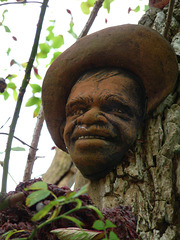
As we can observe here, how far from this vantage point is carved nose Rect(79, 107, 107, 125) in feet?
5.83

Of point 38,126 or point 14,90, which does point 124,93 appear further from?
point 14,90

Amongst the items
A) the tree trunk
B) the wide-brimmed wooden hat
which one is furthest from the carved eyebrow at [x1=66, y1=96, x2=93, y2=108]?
the tree trunk

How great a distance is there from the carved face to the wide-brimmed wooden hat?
107 millimetres

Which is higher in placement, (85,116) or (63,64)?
(63,64)

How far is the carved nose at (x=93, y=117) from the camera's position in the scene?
69.9 inches

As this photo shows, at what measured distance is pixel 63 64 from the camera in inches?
82.9

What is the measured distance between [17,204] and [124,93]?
Answer: 0.99m

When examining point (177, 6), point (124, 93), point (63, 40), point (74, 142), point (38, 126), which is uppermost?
point (63, 40)

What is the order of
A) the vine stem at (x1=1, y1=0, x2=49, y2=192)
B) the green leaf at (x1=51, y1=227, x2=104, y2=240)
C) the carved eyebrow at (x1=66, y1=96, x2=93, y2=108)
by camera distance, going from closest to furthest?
the vine stem at (x1=1, y1=0, x2=49, y2=192) → the green leaf at (x1=51, y1=227, x2=104, y2=240) → the carved eyebrow at (x1=66, y1=96, x2=93, y2=108)

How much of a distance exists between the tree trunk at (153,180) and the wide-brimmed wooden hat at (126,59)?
149 millimetres

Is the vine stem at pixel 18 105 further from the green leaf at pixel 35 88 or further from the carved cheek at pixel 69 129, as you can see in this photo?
the green leaf at pixel 35 88

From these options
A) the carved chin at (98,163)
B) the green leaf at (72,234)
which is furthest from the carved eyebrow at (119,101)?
the green leaf at (72,234)

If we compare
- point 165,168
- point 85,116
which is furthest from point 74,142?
point 165,168

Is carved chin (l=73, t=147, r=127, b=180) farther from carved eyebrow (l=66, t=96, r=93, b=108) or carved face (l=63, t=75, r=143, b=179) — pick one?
carved eyebrow (l=66, t=96, r=93, b=108)
